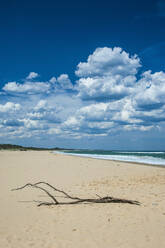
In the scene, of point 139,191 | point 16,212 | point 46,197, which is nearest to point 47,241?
point 16,212

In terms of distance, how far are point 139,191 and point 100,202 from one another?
229 centimetres

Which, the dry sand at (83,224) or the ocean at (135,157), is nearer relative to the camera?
the dry sand at (83,224)

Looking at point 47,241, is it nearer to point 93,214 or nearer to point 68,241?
point 68,241

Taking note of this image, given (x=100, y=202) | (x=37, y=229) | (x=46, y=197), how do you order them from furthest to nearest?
(x=46, y=197) < (x=100, y=202) < (x=37, y=229)

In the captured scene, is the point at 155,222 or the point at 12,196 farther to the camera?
the point at 12,196

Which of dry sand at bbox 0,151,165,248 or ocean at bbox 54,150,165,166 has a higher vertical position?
dry sand at bbox 0,151,165,248

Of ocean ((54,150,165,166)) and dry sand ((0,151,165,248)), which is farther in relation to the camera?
ocean ((54,150,165,166))

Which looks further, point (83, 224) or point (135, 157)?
point (135, 157)

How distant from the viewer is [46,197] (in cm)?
818

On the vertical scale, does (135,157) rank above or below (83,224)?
below

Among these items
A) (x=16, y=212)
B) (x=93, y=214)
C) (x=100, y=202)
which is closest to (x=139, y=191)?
(x=100, y=202)

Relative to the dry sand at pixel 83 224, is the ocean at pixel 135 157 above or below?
below

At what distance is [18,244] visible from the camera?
437cm

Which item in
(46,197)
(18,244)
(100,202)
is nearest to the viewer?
(18,244)
